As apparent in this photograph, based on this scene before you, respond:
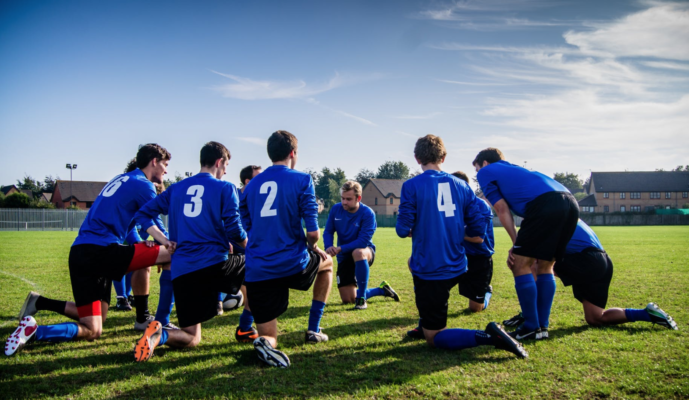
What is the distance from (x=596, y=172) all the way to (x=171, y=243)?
319 ft

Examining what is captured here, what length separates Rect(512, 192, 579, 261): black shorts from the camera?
4.36 metres

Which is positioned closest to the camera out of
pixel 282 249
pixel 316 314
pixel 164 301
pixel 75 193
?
pixel 282 249

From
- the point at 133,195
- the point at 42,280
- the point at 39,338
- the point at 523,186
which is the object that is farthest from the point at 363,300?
the point at 42,280

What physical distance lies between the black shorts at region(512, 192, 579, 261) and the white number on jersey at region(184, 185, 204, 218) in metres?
3.39

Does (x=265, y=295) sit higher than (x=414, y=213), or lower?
lower

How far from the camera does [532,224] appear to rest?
4.44 meters

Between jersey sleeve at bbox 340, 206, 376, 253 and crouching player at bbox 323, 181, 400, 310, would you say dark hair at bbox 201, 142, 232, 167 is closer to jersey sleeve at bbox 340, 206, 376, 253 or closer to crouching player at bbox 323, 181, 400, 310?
crouching player at bbox 323, 181, 400, 310

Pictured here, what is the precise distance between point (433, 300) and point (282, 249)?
1.57 metres

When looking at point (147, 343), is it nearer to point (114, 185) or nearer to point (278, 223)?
point (278, 223)

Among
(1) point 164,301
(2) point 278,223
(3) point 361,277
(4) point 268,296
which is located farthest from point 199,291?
(3) point 361,277

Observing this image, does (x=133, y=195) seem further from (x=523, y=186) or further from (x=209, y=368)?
(x=523, y=186)

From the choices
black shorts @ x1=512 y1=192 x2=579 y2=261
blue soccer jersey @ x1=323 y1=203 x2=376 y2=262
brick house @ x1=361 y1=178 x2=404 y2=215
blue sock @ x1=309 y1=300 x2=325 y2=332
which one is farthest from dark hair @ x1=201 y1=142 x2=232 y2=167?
brick house @ x1=361 y1=178 x2=404 y2=215

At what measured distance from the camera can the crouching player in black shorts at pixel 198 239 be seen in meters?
4.23

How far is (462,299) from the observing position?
23.1 ft
